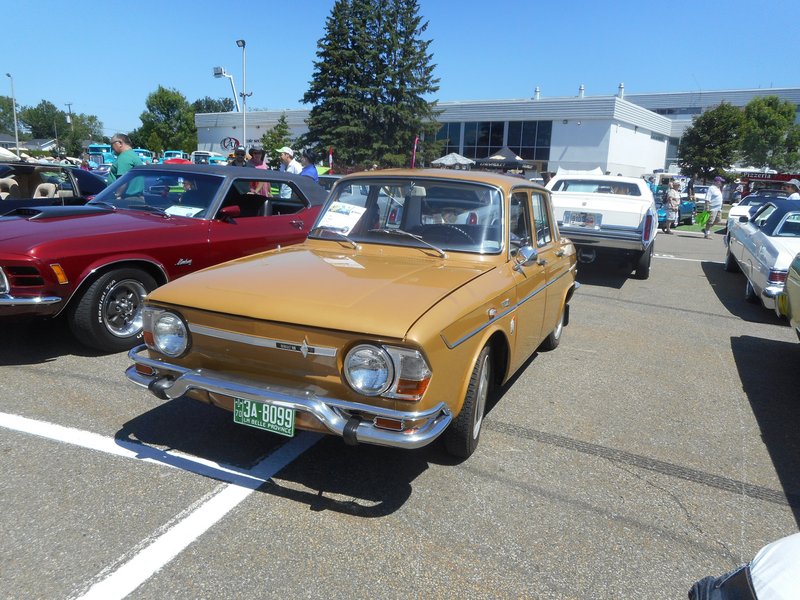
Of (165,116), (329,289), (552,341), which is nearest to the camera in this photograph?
(329,289)

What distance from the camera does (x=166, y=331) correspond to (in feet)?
10.6

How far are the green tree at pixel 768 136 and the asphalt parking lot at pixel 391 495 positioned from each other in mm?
46572

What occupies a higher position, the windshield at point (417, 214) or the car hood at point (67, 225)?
the windshield at point (417, 214)

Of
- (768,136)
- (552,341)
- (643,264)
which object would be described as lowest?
(552,341)

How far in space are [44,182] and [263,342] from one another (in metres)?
7.22

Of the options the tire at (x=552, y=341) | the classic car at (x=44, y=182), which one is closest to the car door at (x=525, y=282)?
the tire at (x=552, y=341)

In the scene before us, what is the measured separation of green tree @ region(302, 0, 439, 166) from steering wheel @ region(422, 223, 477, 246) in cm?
3425

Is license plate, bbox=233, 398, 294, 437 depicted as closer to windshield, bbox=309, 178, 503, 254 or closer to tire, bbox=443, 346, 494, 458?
tire, bbox=443, 346, 494, 458

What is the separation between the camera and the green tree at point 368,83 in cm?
3722

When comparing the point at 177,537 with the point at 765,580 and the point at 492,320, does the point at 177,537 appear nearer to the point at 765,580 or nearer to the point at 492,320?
the point at 492,320

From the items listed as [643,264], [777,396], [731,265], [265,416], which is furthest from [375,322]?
[731,265]

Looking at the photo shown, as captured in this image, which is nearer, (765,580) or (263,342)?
(765,580)

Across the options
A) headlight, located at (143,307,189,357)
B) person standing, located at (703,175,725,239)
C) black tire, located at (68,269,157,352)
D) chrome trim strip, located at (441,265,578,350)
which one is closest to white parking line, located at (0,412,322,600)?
headlight, located at (143,307,189,357)

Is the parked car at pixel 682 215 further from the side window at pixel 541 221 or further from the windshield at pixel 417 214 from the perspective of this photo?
the windshield at pixel 417 214
